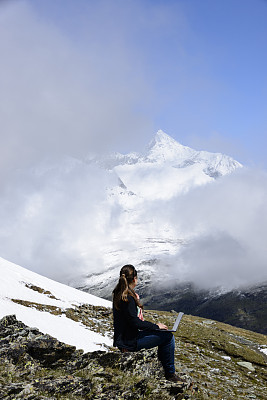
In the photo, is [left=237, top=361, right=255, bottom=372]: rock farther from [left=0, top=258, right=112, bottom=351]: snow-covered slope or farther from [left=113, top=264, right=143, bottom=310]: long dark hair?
[left=113, top=264, right=143, bottom=310]: long dark hair

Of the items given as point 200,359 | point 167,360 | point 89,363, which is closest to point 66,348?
point 89,363

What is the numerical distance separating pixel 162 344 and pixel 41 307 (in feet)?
50.2

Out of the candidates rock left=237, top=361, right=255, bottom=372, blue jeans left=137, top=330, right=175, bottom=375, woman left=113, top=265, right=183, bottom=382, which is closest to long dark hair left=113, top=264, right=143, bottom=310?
woman left=113, top=265, right=183, bottom=382

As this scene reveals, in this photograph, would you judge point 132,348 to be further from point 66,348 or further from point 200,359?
point 200,359

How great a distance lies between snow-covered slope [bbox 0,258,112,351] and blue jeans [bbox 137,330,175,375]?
6.38 m

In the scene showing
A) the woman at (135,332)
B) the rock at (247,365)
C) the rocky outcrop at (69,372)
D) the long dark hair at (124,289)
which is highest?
the long dark hair at (124,289)

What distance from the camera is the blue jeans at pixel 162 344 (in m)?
8.52

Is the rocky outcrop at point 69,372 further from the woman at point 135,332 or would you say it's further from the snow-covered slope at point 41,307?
the snow-covered slope at point 41,307

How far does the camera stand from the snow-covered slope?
15.2m

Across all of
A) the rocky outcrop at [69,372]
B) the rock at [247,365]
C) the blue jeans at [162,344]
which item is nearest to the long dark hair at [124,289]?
the blue jeans at [162,344]

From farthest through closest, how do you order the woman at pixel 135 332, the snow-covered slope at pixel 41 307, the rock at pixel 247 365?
the rock at pixel 247 365 → the snow-covered slope at pixel 41 307 → the woman at pixel 135 332

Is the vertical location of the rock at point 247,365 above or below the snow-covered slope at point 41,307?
below

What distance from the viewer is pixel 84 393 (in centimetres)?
672

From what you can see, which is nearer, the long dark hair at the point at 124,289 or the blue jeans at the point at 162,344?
the blue jeans at the point at 162,344
